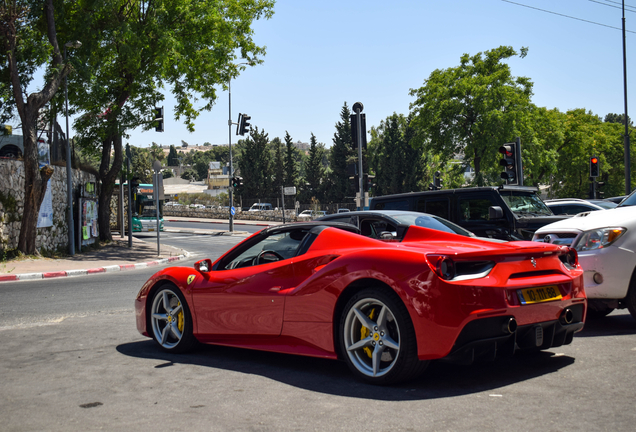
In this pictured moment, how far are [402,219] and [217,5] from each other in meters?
21.2

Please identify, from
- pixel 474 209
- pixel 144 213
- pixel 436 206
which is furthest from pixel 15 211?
pixel 144 213

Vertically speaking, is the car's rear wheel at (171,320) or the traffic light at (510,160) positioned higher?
the traffic light at (510,160)

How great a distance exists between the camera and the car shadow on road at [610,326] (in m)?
6.06

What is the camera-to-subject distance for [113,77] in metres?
24.7

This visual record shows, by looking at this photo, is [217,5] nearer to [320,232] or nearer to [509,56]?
[320,232]

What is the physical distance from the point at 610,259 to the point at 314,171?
2937 inches

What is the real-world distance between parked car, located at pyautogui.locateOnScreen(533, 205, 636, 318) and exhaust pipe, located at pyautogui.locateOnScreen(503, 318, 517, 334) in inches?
96.3

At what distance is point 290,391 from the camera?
14.1ft

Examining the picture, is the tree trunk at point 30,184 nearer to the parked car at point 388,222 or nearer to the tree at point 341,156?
the parked car at point 388,222

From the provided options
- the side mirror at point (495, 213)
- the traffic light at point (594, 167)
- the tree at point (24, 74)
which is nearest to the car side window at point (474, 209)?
the side mirror at point (495, 213)

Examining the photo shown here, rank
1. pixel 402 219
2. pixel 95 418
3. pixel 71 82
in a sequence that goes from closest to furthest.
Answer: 1. pixel 95 418
2. pixel 402 219
3. pixel 71 82

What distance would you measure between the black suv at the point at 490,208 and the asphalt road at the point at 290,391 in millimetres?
4249

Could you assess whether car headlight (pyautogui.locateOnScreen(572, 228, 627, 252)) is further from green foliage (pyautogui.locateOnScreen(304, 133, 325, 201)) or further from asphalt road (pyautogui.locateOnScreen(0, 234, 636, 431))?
green foliage (pyautogui.locateOnScreen(304, 133, 325, 201))

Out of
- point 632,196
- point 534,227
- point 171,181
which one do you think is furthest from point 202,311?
point 171,181
